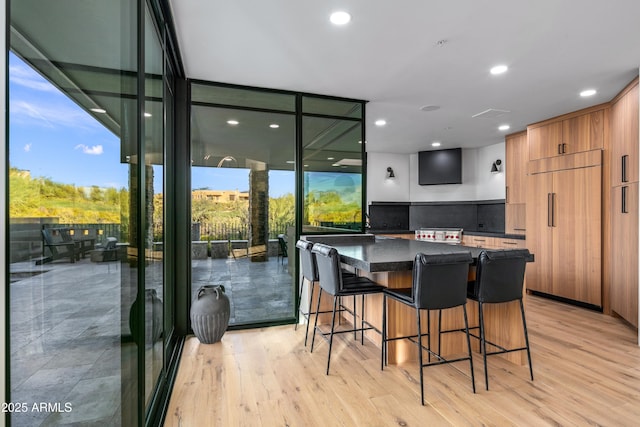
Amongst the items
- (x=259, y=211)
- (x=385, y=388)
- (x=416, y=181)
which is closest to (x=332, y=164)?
(x=259, y=211)

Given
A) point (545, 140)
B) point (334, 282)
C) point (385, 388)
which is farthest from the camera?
point (545, 140)

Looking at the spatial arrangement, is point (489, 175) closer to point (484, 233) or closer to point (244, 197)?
point (484, 233)

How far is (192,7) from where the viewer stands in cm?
221

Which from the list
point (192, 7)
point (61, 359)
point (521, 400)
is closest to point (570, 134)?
point (521, 400)

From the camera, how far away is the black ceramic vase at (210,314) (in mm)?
3049

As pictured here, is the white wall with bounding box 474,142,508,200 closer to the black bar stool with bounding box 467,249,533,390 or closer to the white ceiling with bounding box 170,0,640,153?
the white ceiling with bounding box 170,0,640,153

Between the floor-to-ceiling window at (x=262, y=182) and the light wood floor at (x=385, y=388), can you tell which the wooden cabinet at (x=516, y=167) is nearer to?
the light wood floor at (x=385, y=388)

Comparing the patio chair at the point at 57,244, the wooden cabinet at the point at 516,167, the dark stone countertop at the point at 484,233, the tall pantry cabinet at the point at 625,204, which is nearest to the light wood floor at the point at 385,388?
the tall pantry cabinet at the point at 625,204

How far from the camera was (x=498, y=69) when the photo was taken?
10.2ft

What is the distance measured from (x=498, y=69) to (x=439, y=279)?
2.08 metres

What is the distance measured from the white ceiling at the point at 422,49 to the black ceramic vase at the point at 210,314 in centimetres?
202

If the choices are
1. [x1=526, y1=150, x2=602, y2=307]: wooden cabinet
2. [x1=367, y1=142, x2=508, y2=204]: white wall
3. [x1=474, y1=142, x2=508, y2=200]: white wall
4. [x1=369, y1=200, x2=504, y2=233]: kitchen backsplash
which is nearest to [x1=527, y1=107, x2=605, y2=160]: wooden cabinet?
[x1=526, y1=150, x2=602, y2=307]: wooden cabinet

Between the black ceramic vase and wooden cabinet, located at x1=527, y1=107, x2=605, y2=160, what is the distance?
4.56 metres

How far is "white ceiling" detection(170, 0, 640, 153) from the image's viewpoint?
2223mm
